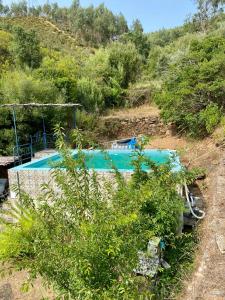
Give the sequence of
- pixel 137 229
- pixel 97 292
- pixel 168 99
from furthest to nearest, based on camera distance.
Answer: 1. pixel 168 99
2. pixel 137 229
3. pixel 97 292

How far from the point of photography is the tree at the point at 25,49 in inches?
731

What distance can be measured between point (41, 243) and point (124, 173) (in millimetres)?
5145

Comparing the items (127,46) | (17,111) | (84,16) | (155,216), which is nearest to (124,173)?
(155,216)

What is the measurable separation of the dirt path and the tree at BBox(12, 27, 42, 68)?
14952 mm

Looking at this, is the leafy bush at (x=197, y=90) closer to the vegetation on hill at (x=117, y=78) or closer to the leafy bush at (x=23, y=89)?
the vegetation on hill at (x=117, y=78)

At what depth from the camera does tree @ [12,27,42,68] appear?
18562 mm

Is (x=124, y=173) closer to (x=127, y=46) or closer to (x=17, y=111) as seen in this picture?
(x=17, y=111)

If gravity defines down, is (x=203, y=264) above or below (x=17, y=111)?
below

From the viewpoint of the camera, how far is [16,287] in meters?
6.33

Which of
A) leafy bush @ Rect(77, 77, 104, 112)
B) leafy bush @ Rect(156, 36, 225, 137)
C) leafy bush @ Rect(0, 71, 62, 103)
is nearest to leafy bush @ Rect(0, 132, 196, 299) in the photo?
leafy bush @ Rect(0, 71, 62, 103)

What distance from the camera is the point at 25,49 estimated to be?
18.7 meters

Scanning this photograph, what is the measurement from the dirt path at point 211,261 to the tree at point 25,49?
15.0 m

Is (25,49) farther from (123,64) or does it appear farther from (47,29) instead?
(47,29)

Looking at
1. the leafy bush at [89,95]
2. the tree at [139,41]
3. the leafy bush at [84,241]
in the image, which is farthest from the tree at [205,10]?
the leafy bush at [84,241]
